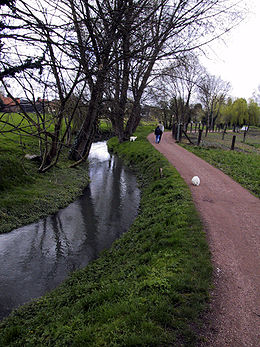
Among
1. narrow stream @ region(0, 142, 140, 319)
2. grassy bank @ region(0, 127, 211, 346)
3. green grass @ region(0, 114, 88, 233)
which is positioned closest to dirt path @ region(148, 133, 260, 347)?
grassy bank @ region(0, 127, 211, 346)

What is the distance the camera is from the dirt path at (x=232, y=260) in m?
3.16

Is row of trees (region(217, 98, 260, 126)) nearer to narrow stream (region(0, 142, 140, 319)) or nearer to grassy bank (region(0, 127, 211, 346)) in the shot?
narrow stream (region(0, 142, 140, 319))

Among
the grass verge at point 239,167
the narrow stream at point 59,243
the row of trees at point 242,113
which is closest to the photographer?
the narrow stream at point 59,243

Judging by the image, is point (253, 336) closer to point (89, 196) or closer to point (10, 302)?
point (10, 302)

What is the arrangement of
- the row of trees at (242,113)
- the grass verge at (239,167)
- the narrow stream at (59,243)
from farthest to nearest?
the row of trees at (242,113) < the grass verge at (239,167) < the narrow stream at (59,243)

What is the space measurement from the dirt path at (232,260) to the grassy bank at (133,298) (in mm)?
226

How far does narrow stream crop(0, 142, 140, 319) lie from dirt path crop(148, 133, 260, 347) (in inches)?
112

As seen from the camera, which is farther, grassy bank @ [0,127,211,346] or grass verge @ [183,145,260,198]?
grass verge @ [183,145,260,198]

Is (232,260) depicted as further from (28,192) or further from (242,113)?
(242,113)

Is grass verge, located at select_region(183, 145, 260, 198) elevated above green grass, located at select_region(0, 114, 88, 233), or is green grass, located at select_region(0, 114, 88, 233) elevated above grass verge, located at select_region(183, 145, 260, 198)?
grass verge, located at select_region(183, 145, 260, 198)

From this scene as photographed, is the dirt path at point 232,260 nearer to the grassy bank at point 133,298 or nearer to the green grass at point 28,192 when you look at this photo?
the grassy bank at point 133,298

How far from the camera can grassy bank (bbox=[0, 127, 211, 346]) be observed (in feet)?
10.5

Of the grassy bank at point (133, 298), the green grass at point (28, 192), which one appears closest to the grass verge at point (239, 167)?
the grassy bank at point (133, 298)

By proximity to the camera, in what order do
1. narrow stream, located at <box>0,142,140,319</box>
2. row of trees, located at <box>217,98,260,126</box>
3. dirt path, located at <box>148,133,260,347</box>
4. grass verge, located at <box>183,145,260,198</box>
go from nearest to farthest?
dirt path, located at <box>148,133,260,347</box>
narrow stream, located at <box>0,142,140,319</box>
grass verge, located at <box>183,145,260,198</box>
row of trees, located at <box>217,98,260,126</box>
